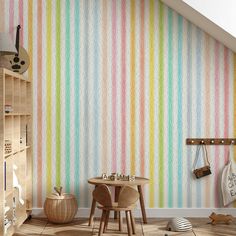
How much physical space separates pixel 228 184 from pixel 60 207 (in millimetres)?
1830

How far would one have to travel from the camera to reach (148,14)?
5.64 m

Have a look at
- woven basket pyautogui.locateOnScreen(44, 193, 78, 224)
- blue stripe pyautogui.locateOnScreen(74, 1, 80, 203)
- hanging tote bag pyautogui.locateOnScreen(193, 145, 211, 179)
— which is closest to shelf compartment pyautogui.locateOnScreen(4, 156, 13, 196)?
woven basket pyautogui.locateOnScreen(44, 193, 78, 224)

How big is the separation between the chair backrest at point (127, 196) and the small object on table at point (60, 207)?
Answer: 0.86m

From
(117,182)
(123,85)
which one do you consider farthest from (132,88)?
(117,182)

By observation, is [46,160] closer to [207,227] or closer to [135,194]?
[135,194]

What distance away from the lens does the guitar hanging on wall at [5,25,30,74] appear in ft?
18.1

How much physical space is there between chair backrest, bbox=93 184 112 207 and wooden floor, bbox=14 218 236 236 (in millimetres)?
460

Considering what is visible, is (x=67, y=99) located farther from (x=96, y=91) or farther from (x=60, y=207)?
(x=60, y=207)

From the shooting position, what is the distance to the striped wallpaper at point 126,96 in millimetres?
5613

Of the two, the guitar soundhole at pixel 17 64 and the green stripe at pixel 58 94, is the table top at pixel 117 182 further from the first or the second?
the guitar soundhole at pixel 17 64

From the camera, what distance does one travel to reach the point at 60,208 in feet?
16.9

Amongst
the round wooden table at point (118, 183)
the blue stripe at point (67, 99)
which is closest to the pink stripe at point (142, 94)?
the round wooden table at point (118, 183)

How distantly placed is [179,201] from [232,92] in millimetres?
1331

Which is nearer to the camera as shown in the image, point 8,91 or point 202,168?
point 8,91
